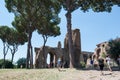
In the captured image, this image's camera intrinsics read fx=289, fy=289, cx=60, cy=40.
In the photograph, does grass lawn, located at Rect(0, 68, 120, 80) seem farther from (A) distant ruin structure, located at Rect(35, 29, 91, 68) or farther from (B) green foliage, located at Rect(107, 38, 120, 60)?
(B) green foliage, located at Rect(107, 38, 120, 60)

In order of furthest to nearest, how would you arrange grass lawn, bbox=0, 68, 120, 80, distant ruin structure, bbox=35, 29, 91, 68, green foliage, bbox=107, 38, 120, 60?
distant ruin structure, bbox=35, 29, 91, 68 < green foliage, bbox=107, 38, 120, 60 < grass lawn, bbox=0, 68, 120, 80

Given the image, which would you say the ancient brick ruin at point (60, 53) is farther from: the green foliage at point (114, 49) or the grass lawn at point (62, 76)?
the grass lawn at point (62, 76)

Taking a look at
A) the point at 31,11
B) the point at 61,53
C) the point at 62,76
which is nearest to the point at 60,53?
the point at 61,53

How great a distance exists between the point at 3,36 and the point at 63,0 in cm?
A: 3177

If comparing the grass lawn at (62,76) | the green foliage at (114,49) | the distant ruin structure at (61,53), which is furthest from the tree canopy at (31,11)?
the grass lawn at (62,76)

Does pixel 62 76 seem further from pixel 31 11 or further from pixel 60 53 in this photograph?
pixel 60 53

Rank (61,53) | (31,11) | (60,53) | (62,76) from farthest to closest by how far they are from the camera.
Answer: (60,53) → (61,53) → (31,11) → (62,76)

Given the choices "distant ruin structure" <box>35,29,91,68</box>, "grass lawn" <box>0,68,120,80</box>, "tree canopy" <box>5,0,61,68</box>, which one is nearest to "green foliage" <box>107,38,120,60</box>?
"distant ruin structure" <box>35,29,91,68</box>

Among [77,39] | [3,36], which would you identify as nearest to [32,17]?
[77,39]

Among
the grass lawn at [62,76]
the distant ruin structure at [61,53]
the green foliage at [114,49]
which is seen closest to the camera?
the grass lawn at [62,76]

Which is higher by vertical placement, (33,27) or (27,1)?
(27,1)

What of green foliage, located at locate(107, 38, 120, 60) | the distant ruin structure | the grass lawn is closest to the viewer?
the grass lawn

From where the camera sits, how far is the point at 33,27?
44.6m

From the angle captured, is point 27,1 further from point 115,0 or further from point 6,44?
point 6,44
